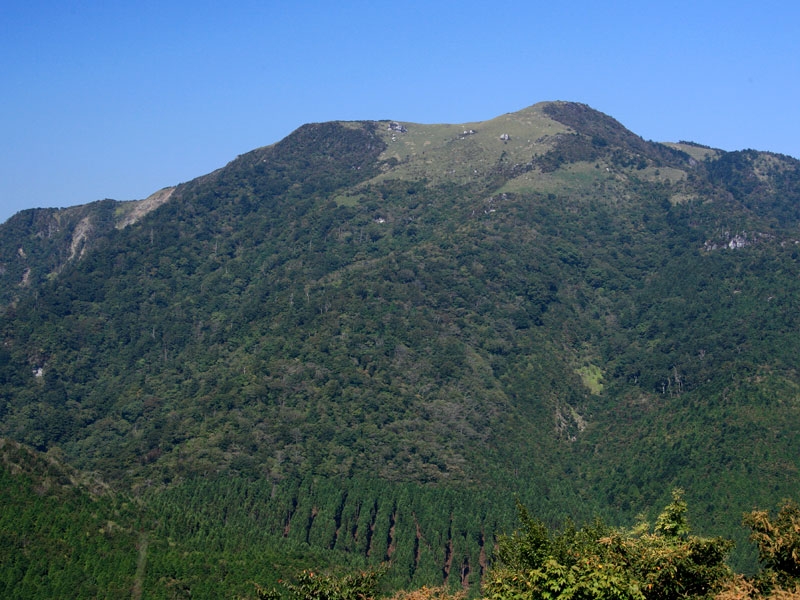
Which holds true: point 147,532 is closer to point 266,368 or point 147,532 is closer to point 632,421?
point 266,368

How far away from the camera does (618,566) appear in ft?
126

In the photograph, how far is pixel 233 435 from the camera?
16725 cm

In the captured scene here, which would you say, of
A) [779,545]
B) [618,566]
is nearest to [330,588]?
[618,566]

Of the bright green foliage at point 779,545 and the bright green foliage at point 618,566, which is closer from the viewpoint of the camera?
the bright green foliage at point 618,566

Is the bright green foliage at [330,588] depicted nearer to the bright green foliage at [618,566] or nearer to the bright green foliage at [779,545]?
the bright green foliage at [618,566]

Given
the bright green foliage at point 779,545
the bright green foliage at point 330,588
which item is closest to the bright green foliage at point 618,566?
the bright green foliage at point 779,545

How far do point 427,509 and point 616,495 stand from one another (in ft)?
120

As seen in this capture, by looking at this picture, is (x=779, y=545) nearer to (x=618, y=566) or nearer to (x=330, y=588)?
(x=618, y=566)

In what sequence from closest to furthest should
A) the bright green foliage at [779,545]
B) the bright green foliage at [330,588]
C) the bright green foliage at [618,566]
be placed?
the bright green foliage at [618,566] → the bright green foliage at [779,545] → the bright green foliage at [330,588]

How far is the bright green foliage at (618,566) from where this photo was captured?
121ft

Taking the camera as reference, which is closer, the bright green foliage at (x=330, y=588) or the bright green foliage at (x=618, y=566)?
the bright green foliage at (x=618, y=566)

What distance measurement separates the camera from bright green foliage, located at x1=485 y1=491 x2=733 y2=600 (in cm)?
3700

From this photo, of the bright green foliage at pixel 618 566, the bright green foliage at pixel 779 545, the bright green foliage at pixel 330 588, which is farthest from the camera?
the bright green foliage at pixel 330 588

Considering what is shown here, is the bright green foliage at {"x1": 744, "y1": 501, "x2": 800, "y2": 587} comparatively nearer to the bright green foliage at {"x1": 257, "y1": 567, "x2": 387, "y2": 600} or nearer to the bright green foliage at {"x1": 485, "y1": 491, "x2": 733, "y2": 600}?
the bright green foliage at {"x1": 485, "y1": 491, "x2": 733, "y2": 600}
